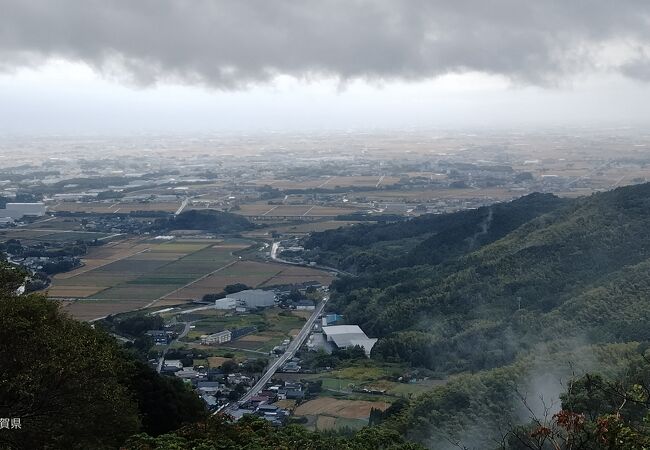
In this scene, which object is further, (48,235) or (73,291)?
(48,235)

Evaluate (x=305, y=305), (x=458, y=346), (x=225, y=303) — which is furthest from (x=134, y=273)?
(x=458, y=346)

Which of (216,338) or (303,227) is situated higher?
(303,227)

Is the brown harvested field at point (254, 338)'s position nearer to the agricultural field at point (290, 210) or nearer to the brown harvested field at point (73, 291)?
the brown harvested field at point (73, 291)

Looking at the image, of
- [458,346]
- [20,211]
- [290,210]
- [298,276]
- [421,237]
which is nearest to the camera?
[458,346]

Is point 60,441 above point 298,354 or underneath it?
above

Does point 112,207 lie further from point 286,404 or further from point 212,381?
point 286,404

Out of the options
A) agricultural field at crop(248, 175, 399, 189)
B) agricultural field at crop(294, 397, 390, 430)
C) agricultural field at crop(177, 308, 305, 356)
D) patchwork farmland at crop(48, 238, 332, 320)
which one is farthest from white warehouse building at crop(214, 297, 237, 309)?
agricultural field at crop(248, 175, 399, 189)

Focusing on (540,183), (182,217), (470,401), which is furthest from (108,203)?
(470,401)

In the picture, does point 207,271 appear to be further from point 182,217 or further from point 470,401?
point 470,401
